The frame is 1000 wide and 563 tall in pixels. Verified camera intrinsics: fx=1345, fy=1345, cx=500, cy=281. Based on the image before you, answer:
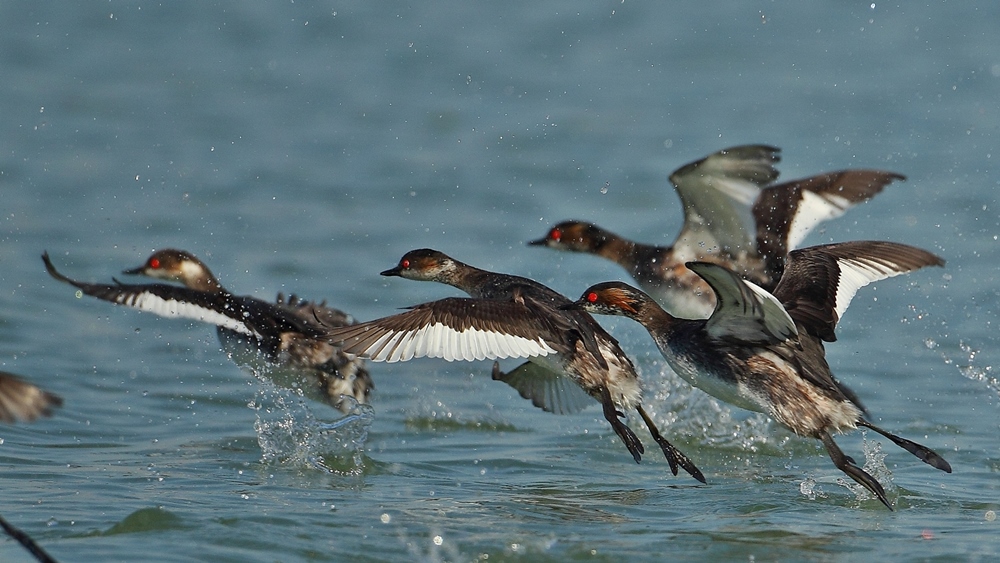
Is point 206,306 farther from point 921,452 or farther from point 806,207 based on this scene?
point 806,207

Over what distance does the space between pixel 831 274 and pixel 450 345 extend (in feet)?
7.04

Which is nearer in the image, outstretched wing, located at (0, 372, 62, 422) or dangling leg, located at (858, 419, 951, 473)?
outstretched wing, located at (0, 372, 62, 422)

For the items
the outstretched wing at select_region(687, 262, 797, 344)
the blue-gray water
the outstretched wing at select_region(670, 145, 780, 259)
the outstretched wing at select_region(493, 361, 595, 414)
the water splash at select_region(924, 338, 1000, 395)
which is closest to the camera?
the outstretched wing at select_region(687, 262, 797, 344)

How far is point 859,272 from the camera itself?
7.49m

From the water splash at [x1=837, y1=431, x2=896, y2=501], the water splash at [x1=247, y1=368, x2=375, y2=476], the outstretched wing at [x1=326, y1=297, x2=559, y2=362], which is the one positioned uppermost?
the outstretched wing at [x1=326, y1=297, x2=559, y2=362]

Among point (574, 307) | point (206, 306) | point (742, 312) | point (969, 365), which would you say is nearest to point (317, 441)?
point (206, 306)

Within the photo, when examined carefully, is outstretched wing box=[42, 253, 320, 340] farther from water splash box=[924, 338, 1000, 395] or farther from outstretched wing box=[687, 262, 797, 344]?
water splash box=[924, 338, 1000, 395]

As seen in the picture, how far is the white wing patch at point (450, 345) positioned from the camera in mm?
6621

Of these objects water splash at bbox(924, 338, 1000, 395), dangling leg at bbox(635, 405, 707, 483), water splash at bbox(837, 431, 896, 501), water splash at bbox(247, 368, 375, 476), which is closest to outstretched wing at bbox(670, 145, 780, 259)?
water splash at bbox(924, 338, 1000, 395)

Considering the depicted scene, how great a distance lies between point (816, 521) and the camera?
6.34 metres

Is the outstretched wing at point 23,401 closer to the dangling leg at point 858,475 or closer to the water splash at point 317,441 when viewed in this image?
the water splash at point 317,441

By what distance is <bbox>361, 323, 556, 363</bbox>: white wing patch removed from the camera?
21.7ft

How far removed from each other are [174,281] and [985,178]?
27.3 ft

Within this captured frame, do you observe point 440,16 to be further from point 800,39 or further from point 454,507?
point 454,507
